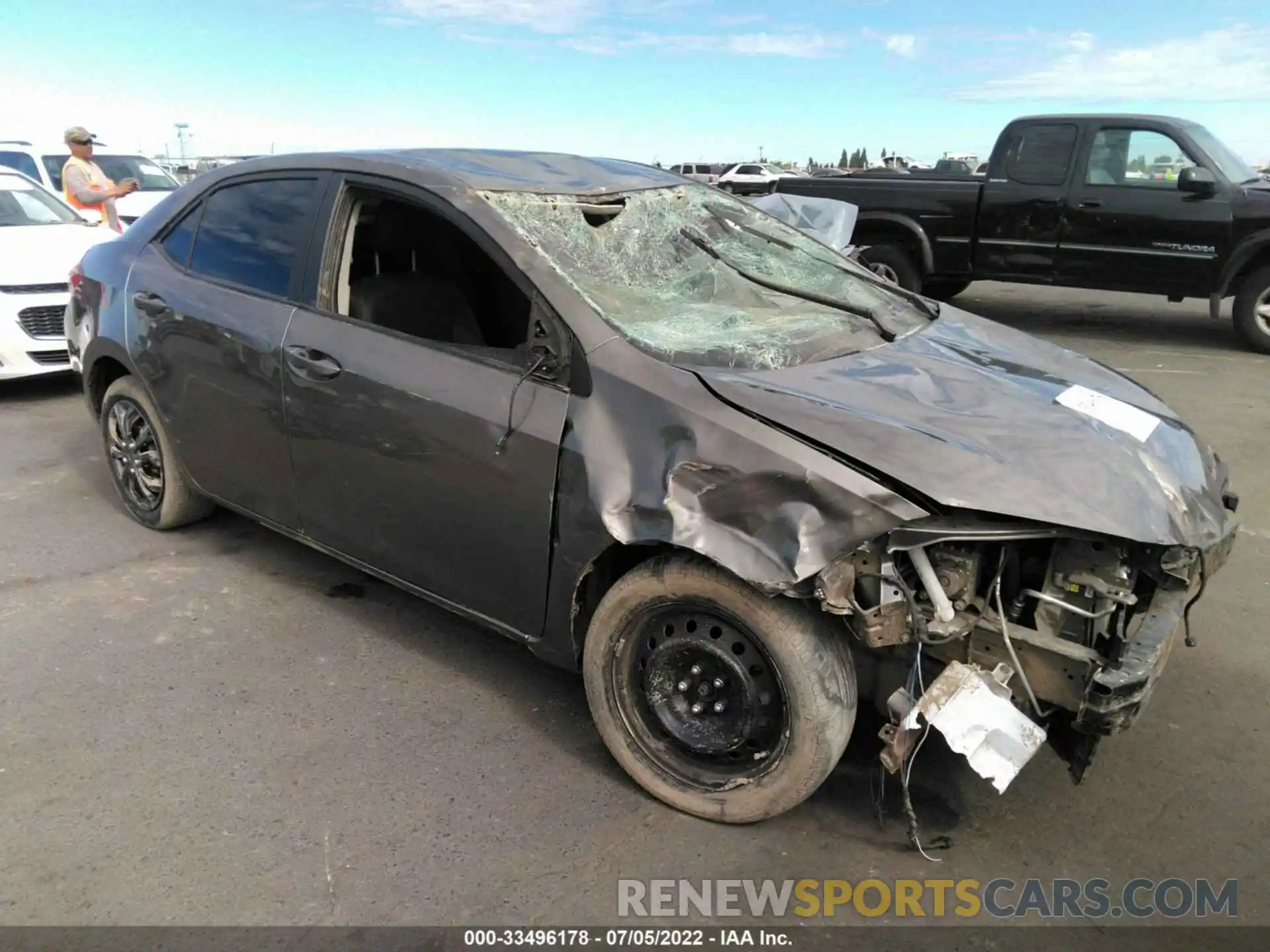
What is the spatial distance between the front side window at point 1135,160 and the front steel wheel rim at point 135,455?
8526mm

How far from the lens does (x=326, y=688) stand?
133 inches

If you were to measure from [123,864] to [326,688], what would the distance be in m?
0.92

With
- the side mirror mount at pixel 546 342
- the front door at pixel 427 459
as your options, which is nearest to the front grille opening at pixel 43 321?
the front door at pixel 427 459

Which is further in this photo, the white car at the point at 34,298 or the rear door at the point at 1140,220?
the rear door at the point at 1140,220

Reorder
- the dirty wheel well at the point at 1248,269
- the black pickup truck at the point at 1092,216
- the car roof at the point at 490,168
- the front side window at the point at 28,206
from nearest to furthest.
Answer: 1. the car roof at the point at 490,168
2. the front side window at the point at 28,206
3. the dirty wheel well at the point at 1248,269
4. the black pickup truck at the point at 1092,216

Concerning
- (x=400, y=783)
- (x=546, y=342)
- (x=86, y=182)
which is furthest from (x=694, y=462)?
(x=86, y=182)

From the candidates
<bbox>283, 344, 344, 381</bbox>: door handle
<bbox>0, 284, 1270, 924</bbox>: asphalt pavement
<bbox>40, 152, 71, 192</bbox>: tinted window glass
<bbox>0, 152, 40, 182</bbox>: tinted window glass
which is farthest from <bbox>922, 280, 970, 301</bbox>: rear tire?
<bbox>0, 152, 40, 182</bbox>: tinted window glass

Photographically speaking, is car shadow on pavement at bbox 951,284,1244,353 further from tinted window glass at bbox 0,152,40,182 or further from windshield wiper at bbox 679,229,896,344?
tinted window glass at bbox 0,152,40,182

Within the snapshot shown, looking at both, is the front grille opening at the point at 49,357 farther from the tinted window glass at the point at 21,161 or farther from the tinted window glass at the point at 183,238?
the tinted window glass at the point at 21,161

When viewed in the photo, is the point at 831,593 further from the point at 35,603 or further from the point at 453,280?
the point at 35,603

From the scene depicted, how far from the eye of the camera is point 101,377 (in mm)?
4699

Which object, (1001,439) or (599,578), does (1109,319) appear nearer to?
(1001,439)

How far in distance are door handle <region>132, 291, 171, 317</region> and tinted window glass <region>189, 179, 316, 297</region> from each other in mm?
208

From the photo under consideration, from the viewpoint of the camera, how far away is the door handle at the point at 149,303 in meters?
4.06
